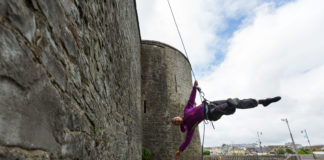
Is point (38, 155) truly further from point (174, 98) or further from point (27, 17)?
point (174, 98)

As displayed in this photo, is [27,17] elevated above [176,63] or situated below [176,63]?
below

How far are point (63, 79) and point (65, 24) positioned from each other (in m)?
0.45

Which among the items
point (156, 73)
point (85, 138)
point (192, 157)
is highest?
point (156, 73)

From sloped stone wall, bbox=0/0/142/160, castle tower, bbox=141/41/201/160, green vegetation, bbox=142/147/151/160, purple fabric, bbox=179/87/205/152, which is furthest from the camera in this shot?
castle tower, bbox=141/41/201/160

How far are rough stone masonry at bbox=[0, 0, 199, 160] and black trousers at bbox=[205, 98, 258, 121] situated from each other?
7.90 ft

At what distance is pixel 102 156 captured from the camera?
2307 millimetres

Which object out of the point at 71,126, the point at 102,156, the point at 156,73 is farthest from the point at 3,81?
the point at 156,73

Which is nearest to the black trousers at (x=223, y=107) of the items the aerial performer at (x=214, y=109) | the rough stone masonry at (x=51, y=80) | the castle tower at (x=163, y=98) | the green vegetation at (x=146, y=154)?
the aerial performer at (x=214, y=109)

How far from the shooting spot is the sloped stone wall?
2.62ft

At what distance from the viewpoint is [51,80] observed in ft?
3.86

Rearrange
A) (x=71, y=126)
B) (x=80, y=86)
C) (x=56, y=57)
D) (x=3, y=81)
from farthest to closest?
1. (x=80, y=86)
2. (x=71, y=126)
3. (x=56, y=57)
4. (x=3, y=81)

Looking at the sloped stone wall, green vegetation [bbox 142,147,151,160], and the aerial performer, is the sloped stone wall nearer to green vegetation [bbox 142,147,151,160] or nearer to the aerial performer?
the aerial performer

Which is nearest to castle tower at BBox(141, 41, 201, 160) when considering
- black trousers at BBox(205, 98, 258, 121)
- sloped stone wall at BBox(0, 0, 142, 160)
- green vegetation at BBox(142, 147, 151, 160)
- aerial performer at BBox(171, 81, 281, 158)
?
green vegetation at BBox(142, 147, 151, 160)

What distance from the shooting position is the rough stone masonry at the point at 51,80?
0.80m
